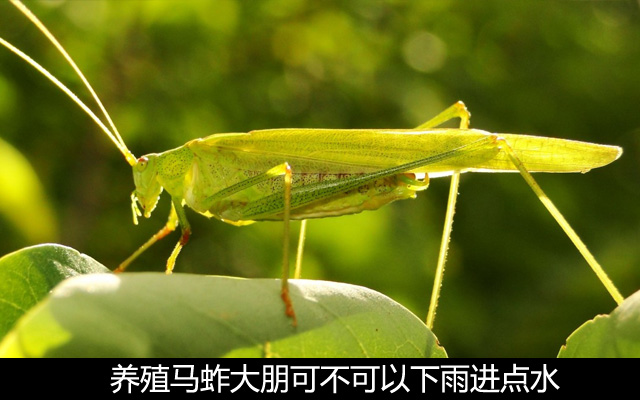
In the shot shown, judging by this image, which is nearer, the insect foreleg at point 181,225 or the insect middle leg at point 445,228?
the insect middle leg at point 445,228

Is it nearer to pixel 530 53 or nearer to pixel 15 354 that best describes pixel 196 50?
pixel 530 53

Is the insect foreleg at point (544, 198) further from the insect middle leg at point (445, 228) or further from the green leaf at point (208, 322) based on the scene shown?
the green leaf at point (208, 322)

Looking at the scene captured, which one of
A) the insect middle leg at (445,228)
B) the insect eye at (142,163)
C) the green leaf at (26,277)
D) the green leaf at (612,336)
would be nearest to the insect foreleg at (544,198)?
the insect middle leg at (445,228)

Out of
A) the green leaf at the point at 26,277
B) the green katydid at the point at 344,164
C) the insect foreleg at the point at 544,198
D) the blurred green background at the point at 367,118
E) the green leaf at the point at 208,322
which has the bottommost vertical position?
the green leaf at the point at 208,322

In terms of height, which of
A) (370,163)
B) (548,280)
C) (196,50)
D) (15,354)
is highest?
(196,50)

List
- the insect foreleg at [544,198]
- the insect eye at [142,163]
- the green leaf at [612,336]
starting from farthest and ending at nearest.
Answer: the insect eye at [142,163]
the insect foreleg at [544,198]
the green leaf at [612,336]

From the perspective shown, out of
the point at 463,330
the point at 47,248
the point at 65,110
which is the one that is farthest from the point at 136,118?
the point at 47,248

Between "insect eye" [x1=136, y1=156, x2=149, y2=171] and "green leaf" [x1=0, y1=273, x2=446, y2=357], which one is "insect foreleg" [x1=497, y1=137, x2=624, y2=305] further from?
"insect eye" [x1=136, y1=156, x2=149, y2=171]
